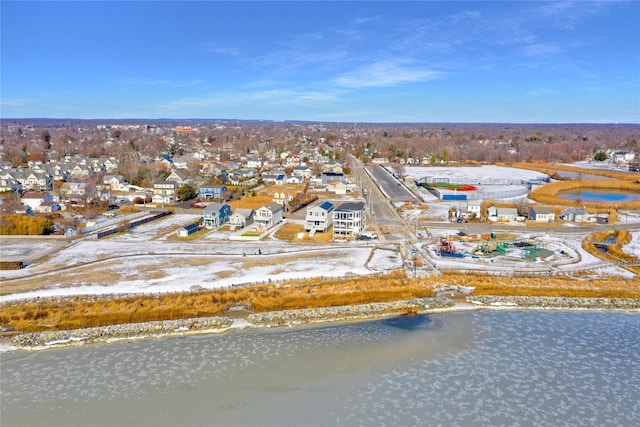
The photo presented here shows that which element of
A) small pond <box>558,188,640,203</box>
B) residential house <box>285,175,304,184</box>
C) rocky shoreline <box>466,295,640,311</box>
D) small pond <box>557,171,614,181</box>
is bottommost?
rocky shoreline <box>466,295,640,311</box>

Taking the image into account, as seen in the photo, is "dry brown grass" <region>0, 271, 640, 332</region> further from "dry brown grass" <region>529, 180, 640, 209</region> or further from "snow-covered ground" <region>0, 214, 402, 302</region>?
"dry brown grass" <region>529, 180, 640, 209</region>

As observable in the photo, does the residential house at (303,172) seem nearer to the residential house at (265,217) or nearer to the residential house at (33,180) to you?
the residential house at (265,217)

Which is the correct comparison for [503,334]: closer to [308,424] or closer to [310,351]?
[310,351]

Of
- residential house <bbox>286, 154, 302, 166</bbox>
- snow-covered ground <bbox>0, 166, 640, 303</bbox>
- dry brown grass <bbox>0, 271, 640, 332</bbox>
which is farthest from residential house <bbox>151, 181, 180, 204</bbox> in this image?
residential house <bbox>286, 154, 302, 166</bbox>

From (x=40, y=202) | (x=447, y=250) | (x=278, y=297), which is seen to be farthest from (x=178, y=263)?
(x=40, y=202)

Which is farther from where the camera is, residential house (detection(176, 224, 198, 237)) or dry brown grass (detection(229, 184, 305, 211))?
dry brown grass (detection(229, 184, 305, 211))

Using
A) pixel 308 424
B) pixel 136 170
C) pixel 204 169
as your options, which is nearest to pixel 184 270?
pixel 308 424

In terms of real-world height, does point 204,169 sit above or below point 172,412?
above
